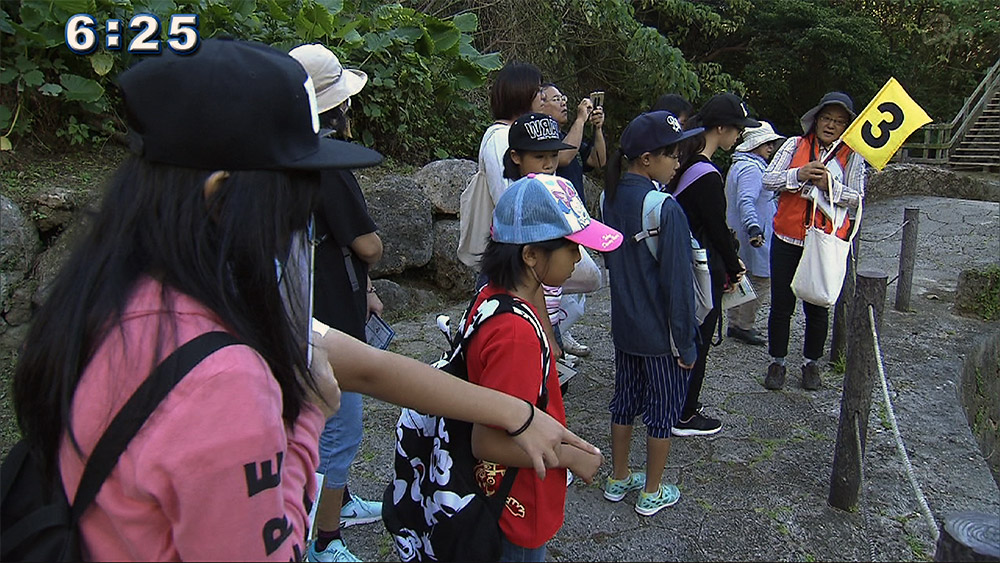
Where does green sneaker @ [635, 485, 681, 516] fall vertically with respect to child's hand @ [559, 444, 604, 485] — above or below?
below

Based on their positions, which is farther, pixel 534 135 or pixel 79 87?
pixel 79 87

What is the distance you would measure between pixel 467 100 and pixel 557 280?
5.16m

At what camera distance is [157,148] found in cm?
93

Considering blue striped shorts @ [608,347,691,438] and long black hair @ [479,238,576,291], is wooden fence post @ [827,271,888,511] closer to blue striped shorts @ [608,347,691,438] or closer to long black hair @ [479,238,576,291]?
blue striped shorts @ [608,347,691,438]

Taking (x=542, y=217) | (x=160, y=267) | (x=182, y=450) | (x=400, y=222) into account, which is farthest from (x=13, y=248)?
(x=182, y=450)

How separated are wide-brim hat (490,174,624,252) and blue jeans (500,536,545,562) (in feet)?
2.63

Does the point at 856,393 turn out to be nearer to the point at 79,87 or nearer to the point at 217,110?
the point at 217,110

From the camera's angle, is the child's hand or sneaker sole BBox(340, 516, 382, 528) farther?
sneaker sole BBox(340, 516, 382, 528)

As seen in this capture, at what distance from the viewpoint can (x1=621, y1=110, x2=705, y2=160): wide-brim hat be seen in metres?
2.87

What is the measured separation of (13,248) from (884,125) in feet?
15.4

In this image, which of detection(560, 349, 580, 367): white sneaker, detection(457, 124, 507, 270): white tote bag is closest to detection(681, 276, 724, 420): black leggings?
detection(560, 349, 580, 367): white sneaker

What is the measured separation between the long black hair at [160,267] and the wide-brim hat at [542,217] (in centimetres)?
107

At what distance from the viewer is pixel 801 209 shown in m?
3.98

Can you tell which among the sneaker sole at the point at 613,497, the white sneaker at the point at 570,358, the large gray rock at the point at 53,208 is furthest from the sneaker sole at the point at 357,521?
the large gray rock at the point at 53,208
